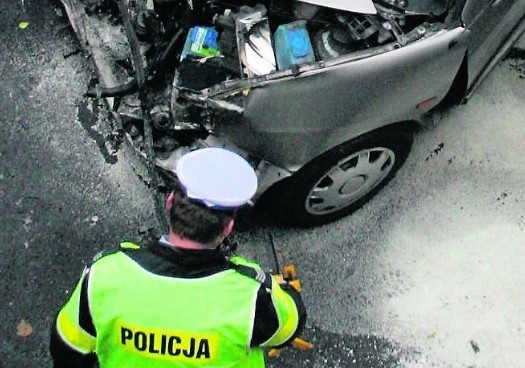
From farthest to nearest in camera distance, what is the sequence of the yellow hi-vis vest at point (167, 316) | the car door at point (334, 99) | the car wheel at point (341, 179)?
the car wheel at point (341, 179)
the car door at point (334, 99)
the yellow hi-vis vest at point (167, 316)

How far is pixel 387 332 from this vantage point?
12.4 ft

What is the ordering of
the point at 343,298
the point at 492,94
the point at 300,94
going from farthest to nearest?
1. the point at 492,94
2. the point at 343,298
3. the point at 300,94

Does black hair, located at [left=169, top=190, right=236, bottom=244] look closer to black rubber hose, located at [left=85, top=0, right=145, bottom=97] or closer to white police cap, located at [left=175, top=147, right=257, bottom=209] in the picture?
white police cap, located at [left=175, top=147, right=257, bottom=209]

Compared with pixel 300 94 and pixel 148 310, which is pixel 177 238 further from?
pixel 300 94

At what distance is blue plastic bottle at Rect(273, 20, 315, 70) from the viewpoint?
129 inches

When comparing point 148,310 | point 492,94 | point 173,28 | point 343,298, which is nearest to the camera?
point 148,310

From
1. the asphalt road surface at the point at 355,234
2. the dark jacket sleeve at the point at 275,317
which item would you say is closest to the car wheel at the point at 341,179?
the asphalt road surface at the point at 355,234

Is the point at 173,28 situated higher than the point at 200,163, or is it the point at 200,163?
→ the point at 200,163

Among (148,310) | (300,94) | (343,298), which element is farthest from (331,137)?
(148,310)

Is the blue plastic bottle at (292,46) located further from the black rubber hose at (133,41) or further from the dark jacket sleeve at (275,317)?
the dark jacket sleeve at (275,317)

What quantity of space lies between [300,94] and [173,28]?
0.76 metres

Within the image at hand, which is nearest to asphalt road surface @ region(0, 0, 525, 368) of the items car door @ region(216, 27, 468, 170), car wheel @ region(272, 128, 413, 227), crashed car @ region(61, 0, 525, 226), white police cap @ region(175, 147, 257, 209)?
car wheel @ region(272, 128, 413, 227)

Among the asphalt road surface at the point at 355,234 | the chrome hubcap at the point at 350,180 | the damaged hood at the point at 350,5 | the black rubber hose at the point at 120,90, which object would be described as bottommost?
the asphalt road surface at the point at 355,234

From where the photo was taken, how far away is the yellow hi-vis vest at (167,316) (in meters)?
2.18
